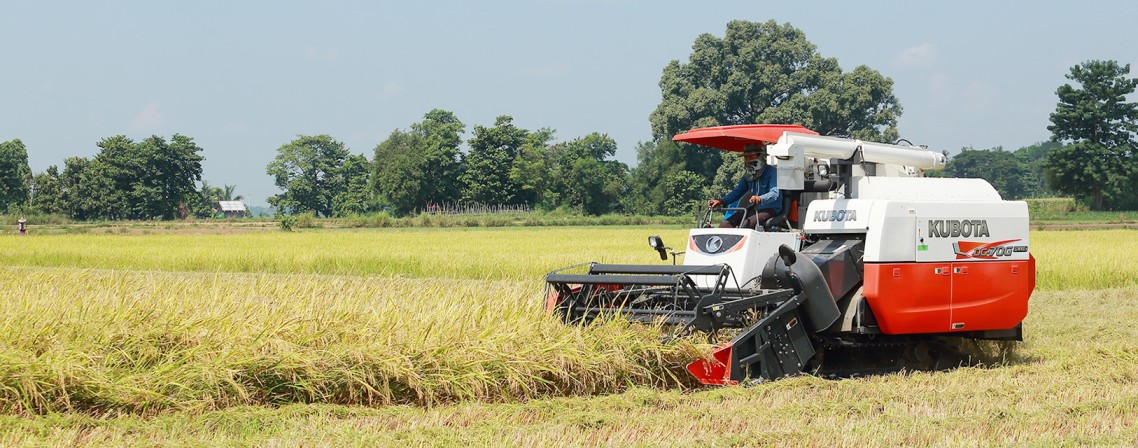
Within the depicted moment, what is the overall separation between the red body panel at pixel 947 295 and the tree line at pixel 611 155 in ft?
163

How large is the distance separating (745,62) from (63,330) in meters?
60.6

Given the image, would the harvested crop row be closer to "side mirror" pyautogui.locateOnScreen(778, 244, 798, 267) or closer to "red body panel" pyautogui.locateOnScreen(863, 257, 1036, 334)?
"side mirror" pyautogui.locateOnScreen(778, 244, 798, 267)

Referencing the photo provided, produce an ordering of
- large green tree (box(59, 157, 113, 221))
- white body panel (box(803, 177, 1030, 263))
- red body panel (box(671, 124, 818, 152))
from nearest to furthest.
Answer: white body panel (box(803, 177, 1030, 263)) < red body panel (box(671, 124, 818, 152)) < large green tree (box(59, 157, 113, 221))

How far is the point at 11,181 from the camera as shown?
8894cm

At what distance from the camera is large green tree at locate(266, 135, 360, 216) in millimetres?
104562

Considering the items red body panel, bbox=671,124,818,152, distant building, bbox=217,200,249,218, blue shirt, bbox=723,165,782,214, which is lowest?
distant building, bbox=217,200,249,218

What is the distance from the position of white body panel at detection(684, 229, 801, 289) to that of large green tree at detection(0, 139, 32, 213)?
87.2 meters

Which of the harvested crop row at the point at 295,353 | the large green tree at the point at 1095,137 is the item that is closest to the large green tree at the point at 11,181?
the large green tree at the point at 1095,137

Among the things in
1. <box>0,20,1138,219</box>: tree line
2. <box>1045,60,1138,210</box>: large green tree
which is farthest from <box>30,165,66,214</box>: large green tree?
<box>1045,60,1138,210</box>: large green tree

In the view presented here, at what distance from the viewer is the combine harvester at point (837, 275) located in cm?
861

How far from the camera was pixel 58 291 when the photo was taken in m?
9.46

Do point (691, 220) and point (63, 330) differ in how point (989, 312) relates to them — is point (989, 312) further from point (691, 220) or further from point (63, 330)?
point (691, 220)

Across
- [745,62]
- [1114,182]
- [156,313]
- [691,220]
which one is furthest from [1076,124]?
[156,313]

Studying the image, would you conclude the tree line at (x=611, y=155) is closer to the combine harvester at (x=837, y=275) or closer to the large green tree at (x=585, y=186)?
the large green tree at (x=585, y=186)
